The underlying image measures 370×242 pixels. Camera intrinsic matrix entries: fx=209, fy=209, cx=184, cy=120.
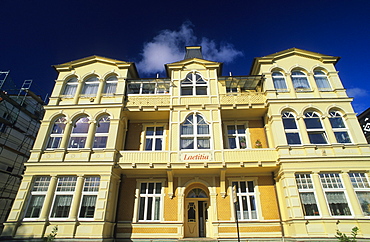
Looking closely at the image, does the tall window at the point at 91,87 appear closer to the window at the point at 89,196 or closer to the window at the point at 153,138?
the window at the point at 153,138

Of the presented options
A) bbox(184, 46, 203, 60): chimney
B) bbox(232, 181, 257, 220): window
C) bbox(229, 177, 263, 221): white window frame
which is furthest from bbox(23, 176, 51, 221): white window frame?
bbox(184, 46, 203, 60): chimney

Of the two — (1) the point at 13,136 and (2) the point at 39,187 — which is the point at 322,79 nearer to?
(2) the point at 39,187

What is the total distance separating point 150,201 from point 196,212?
3014mm

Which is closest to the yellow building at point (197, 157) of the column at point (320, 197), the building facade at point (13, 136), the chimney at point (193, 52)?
the column at point (320, 197)

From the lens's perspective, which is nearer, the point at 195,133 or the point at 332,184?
the point at 332,184

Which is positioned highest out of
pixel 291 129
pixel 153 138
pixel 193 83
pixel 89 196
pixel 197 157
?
pixel 193 83

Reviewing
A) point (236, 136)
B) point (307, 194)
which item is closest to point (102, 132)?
point (236, 136)

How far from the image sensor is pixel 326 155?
12305mm

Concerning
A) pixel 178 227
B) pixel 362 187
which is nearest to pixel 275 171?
pixel 362 187

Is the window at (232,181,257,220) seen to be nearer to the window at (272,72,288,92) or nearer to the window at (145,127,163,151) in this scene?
the window at (145,127,163,151)

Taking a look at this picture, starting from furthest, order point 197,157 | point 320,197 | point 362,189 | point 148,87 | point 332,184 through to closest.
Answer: point 148,87
point 197,157
point 332,184
point 362,189
point 320,197

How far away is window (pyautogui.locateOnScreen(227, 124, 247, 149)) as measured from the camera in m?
14.7

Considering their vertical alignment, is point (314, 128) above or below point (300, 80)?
below

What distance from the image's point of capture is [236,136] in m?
15.0
